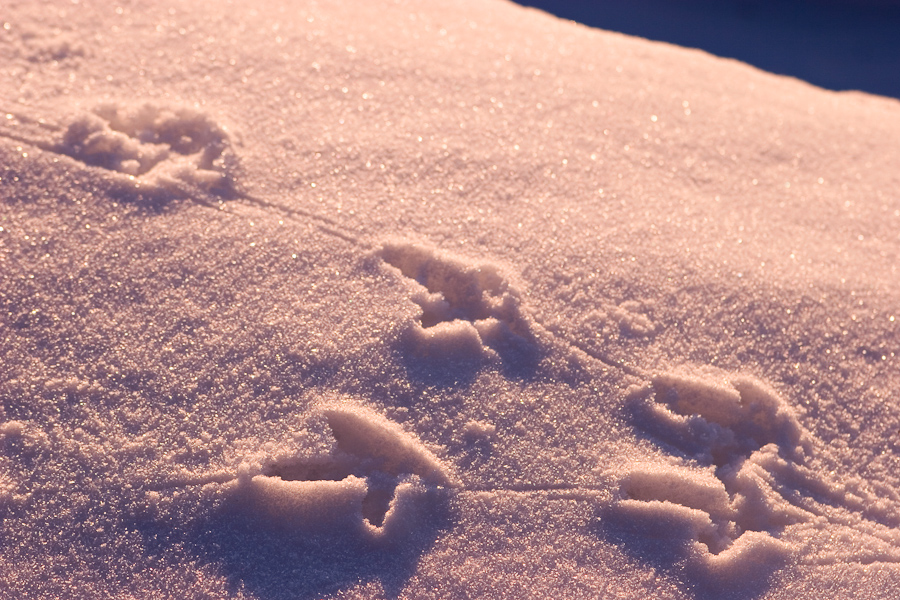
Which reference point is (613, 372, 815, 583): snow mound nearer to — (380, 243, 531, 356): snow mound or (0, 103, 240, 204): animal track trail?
(380, 243, 531, 356): snow mound

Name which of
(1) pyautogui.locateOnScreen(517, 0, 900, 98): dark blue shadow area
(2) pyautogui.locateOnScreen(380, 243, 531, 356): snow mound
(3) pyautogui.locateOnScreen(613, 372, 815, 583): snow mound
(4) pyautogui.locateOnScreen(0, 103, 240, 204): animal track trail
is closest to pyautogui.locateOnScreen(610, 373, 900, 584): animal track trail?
(3) pyautogui.locateOnScreen(613, 372, 815, 583): snow mound

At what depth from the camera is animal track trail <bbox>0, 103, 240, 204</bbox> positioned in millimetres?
1471

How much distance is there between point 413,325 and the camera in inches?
53.9

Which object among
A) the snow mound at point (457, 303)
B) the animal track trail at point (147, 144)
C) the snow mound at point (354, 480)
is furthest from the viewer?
the animal track trail at point (147, 144)

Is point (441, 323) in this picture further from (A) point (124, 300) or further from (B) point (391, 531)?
(A) point (124, 300)

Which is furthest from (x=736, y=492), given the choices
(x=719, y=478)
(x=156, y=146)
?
(x=156, y=146)

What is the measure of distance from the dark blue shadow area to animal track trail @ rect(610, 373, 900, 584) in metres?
1.86

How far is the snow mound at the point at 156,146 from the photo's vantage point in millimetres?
1479

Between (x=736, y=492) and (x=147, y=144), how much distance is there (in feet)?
4.72

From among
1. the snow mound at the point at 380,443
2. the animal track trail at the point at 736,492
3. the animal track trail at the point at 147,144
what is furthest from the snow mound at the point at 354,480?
the animal track trail at the point at 147,144

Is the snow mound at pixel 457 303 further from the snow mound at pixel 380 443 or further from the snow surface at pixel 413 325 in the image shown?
the snow mound at pixel 380 443

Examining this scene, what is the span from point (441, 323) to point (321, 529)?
451 mm

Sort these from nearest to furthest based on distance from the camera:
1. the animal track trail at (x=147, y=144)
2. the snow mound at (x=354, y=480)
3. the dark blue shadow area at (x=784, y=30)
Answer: the snow mound at (x=354, y=480) → the animal track trail at (x=147, y=144) → the dark blue shadow area at (x=784, y=30)

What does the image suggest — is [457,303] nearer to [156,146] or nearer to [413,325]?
[413,325]
